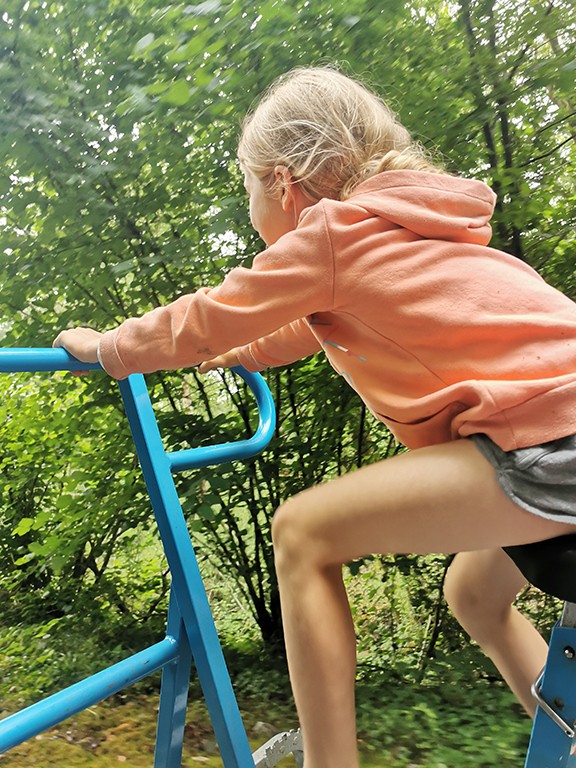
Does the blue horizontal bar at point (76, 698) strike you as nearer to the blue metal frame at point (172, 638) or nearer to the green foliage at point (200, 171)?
the blue metal frame at point (172, 638)

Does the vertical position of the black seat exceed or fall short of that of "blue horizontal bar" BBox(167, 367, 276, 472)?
it falls short

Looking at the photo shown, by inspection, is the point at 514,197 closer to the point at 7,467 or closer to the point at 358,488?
the point at 358,488

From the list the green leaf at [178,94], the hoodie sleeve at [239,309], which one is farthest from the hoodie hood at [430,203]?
the green leaf at [178,94]

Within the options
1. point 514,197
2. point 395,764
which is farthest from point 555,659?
point 514,197

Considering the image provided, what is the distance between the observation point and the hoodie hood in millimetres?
1088

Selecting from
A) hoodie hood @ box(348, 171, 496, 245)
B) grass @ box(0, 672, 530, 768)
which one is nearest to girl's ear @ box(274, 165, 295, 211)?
hoodie hood @ box(348, 171, 496, 245)

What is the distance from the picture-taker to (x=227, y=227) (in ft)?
6.62

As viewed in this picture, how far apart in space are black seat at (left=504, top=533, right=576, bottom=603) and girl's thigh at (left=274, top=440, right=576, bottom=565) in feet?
0.06

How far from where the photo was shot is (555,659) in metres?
0.99

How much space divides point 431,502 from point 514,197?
1512 mm

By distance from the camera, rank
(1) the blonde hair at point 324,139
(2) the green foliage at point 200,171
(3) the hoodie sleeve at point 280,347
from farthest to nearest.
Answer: (2) the green foliage at point 200,171 < (3) the hoodie sleeve at point 280,347 < (1) the blonde hair at point 324,139

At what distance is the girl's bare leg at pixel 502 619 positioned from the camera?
1258mm

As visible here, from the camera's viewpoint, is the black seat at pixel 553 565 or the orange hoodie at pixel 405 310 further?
the orange hoodie at pixel 405 310

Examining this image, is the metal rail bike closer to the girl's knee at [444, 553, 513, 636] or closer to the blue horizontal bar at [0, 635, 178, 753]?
the blue horizontal bar at [0, 635, 178, 753]
